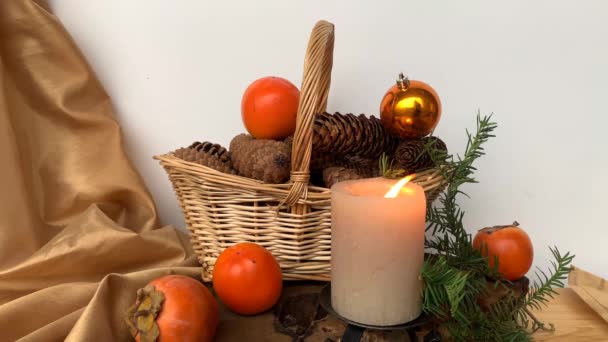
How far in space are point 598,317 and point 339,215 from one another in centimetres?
57

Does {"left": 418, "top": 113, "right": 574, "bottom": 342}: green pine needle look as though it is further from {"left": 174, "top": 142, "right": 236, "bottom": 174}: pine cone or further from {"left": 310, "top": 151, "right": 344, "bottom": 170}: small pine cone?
{"left": 174, "top": 142, "right": 236, "bottom": 174}: pine cone

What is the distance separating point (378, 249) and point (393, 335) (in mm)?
119

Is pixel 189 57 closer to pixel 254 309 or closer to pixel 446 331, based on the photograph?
pixel 254 309

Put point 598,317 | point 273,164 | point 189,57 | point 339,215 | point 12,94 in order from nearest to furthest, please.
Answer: point 339,215
point 273,164
point 598,317
point 12,94
point 189,57

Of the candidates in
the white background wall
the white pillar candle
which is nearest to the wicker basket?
the white pillar candle

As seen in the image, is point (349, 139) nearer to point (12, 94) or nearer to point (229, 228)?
point (229, 228)

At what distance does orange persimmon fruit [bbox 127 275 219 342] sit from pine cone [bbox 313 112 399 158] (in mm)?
279

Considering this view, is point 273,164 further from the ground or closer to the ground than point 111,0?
closer to the ground

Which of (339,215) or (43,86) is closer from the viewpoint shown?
(339,215)

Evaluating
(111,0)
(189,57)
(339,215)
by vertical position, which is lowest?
(339,215)

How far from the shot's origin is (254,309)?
0.60m

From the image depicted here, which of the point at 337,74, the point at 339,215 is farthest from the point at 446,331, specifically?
the point at 337,74

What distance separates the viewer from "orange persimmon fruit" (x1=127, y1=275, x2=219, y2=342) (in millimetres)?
516

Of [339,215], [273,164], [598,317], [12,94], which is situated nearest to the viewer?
[339,215]
